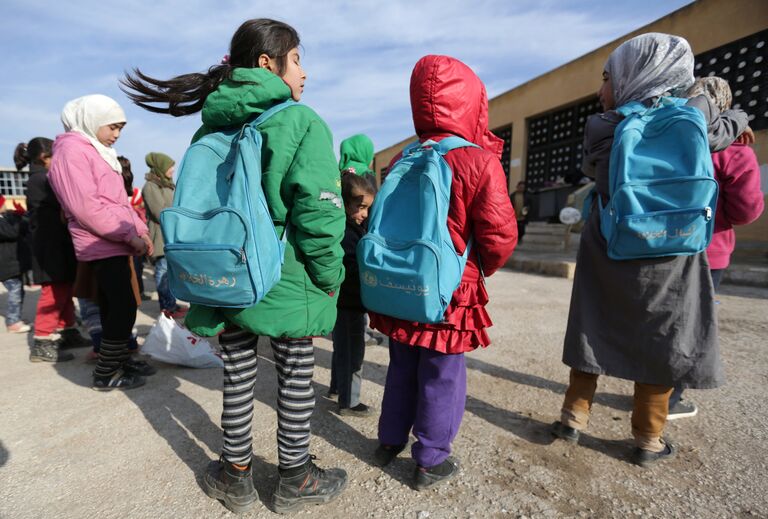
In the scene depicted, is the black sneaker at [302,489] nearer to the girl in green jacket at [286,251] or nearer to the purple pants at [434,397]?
the girl in green jacket at [286,251]

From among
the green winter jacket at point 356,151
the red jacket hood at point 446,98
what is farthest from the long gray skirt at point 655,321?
the green winter jacket at point 356,151

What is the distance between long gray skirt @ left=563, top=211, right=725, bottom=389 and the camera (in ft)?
5.98

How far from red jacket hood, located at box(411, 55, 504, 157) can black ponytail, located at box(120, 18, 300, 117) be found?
0.54m

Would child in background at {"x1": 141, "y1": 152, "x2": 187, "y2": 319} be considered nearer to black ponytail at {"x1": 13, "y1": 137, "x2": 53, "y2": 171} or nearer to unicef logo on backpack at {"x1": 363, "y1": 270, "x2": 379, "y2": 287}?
black ponytail at {"x1": 13, "y1": 137, "x2": 53, "y2": 171}

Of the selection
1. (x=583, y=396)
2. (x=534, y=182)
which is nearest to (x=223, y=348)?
(x=583, y=396)

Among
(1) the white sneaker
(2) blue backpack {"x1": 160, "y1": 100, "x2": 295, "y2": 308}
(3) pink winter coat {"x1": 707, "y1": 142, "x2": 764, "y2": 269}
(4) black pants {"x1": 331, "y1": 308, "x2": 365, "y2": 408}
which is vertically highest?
(3) pink winter coat {"x1": 707, "y1": 142, "x2": 764, "y2": 269}

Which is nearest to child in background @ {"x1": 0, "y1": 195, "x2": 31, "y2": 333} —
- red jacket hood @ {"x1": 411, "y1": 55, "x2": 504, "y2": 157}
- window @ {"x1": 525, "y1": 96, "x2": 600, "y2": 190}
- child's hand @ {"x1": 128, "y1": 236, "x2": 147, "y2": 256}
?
child's hand @ {"x1": 128, "y1": 236, "x2": 147, "y2": 256}

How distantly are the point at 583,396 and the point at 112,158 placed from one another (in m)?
3.17

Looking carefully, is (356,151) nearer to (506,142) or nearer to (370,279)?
(370,279)

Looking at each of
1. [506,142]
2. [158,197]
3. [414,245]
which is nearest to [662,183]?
[414,245]

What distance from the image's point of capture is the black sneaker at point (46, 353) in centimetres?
318

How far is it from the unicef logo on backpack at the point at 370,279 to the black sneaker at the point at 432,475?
2.72 ft

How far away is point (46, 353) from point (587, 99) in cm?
1308

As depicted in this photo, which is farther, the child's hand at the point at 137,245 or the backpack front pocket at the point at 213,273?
the child's hand at the point at 137,245
